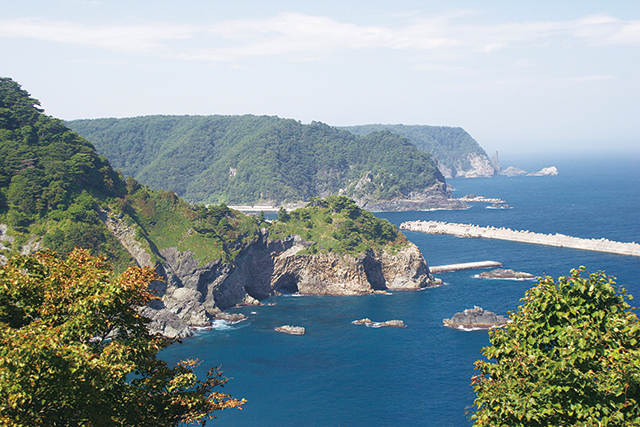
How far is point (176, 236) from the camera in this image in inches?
3883

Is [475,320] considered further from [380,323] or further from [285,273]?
[285,273]

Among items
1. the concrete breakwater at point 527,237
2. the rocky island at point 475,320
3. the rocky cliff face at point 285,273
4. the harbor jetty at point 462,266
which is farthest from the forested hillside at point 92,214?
the concrete breakwater at point 527,237

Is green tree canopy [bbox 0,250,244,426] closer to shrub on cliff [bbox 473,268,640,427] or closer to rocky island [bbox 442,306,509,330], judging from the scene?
shrub on cliff [bbox 473,268,640,427]

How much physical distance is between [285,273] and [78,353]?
91.9m

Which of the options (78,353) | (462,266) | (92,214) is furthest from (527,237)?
(78,353)

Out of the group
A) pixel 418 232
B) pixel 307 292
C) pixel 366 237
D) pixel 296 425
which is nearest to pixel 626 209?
pixel 418 232

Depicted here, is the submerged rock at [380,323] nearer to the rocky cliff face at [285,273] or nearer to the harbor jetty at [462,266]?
the rocky cliff face at [285,273]

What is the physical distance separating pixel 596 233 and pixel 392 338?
10725 centimetres

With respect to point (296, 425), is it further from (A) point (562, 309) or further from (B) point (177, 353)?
(A) point (562, 309)

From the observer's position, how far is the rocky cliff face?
3711 inches

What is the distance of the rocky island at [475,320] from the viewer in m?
83.2

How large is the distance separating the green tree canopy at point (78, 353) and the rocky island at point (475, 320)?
220ft

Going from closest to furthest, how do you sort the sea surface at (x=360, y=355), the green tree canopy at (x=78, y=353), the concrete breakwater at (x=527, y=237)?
the green tree canopy at (x=78, y=353) → the sea surface at (x=360, y=355) → the concrete breakwater at (x=527, y=237)

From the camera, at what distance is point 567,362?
18.5 m
